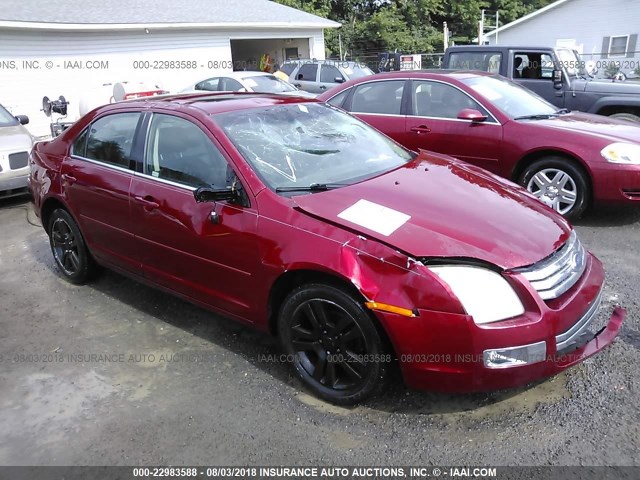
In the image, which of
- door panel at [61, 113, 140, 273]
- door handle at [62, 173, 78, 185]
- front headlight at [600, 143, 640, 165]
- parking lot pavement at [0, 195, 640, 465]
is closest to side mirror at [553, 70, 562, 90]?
front headlight at [600, 143, 640, 165]

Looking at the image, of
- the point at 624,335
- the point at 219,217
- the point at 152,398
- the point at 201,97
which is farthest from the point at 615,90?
the point at 152,398

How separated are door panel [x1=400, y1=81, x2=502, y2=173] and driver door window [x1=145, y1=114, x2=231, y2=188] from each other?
354cm

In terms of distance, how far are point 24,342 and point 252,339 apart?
5.44 feet

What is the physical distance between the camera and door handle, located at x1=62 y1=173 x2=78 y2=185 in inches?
171

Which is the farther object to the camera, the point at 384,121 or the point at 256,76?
the point at 256,76

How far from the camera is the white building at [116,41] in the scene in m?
14.0

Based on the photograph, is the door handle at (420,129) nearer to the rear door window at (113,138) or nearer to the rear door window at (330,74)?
the rear door window at (113,138)

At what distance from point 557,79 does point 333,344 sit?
24.0ft

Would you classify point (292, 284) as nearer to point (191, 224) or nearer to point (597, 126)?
point (191, 224)

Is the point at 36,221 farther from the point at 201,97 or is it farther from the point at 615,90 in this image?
the point at 615,90

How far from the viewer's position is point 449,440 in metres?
2.68

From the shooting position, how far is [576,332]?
2.75 meters

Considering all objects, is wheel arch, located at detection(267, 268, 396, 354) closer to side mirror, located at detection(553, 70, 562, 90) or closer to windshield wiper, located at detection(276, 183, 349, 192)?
Result: windshield wiper, located at detection(276, 183, 349, 192)

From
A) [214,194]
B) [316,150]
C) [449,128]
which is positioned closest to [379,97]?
[449,128]
